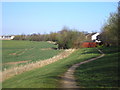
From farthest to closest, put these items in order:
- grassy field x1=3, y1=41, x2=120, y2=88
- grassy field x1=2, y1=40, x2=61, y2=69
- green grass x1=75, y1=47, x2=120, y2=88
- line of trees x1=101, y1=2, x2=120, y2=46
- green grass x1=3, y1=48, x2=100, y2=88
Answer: grassy field x1=2, y1=40, x2=61, y2=69 < line of trees x1=101, y1=2, x2=120, y2=46 < green grass x1=3, y1=48, x2=100, y2=88 < grassy field x1=3, y1=41, x2=120, y2=88 < green grass x1=75, y1=47, x2=120, y2=88

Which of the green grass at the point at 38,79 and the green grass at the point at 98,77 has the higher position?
the green grass at the point at 98,77

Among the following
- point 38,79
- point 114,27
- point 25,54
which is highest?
point 114,27

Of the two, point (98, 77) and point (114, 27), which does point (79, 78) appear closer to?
point (98, 77)

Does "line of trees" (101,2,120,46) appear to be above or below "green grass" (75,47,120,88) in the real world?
above

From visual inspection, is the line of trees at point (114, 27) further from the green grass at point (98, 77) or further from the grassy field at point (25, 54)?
the grassy field at point (25, 54)

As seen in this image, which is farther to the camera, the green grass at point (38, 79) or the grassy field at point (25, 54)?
the grassy field at point (25, 54)

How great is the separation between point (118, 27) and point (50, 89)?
540 inches

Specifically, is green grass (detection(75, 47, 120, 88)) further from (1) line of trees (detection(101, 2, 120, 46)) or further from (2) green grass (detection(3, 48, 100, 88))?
(1) line of trees (detection(101, 2, 120, 46))

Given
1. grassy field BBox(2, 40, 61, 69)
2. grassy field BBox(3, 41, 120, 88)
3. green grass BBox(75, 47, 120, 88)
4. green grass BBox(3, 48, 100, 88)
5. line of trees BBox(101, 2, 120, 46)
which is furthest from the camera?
grassy field BBox(2, 40, 61, 69)

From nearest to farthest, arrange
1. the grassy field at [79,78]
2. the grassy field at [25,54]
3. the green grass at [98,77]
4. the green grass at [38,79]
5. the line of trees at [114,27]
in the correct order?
the green grass at [98,77] → the grassy field at [79,78] → the green grass at [38,79] → the line of trees at [114,27] → the grassy field at [25,54]

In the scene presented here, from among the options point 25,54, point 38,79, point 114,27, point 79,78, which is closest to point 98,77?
point 79,78

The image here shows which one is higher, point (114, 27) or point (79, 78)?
point (114, 27)

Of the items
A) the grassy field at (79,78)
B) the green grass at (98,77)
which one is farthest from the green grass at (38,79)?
the green grass at (98,77)

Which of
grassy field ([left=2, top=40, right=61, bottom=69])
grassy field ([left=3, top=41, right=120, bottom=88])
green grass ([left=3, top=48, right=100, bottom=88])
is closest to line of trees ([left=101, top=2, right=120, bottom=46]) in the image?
grassy field ([left=3, top=41, right=120, bottom=88])
